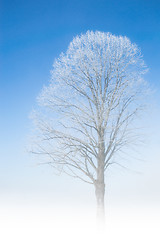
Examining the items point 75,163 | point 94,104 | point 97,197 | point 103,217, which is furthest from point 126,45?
point 103,217

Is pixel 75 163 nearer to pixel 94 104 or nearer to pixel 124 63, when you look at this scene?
pixel 94 104

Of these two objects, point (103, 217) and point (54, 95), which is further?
Result: point (54, 95)

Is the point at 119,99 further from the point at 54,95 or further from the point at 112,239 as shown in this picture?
the point at 112,239

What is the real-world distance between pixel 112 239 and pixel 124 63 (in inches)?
231

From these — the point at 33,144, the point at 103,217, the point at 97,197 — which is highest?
the point at 33,144

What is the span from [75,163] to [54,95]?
2510mm

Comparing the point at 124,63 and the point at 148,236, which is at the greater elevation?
the point at 124,63

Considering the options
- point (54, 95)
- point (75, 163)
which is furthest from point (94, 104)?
point (75, 163)

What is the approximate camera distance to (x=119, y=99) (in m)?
8.70

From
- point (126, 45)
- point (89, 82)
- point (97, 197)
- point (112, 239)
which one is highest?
point (126, 45)

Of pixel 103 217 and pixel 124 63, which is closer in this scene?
pixel 103 217

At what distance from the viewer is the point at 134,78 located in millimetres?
8883

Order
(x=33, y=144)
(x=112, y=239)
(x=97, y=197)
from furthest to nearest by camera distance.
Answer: (x=33, y=144), (x=97, y=197), (x=112, y=239)

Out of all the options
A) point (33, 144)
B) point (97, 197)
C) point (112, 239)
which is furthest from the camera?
point (33, 144)
